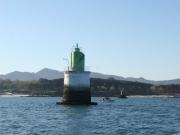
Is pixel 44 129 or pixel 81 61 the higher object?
pixel 81 61

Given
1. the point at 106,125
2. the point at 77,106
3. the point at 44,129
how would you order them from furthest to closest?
the point at 77,106, the point at 106,125, the point at 44,129

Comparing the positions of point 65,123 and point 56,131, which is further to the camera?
point 65,123

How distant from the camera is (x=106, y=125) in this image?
57188 millimetres

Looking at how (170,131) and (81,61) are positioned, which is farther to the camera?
(81,61)

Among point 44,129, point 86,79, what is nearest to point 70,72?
point 86,79

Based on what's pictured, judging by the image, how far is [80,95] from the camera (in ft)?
311

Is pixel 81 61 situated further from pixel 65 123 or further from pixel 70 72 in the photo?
pixel 65 123

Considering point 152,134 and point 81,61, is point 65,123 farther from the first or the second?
A: point 81,61

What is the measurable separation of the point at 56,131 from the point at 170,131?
33.8 feet

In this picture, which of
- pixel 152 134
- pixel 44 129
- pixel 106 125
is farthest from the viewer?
pixel 106 125

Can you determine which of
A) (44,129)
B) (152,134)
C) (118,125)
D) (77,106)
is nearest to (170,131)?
(152,134)

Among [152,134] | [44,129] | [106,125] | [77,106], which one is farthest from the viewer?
[77,106]

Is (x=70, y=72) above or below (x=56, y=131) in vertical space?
above

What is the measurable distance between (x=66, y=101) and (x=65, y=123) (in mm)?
37434
